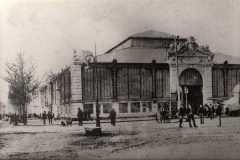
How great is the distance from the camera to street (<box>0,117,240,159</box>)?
806 cm

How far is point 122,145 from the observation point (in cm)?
856

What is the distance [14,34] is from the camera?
8.68 metres

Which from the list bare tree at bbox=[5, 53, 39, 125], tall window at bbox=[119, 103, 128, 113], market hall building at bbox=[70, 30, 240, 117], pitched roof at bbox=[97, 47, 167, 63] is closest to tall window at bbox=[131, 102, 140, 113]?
market hall building at bbox=[70, 30, 240, 117]

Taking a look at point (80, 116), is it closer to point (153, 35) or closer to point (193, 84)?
point (153, 35)

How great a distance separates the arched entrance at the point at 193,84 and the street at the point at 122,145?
468 centimetres

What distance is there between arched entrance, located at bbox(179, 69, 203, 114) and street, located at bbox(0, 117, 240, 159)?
4.68m

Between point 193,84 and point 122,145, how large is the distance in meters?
7.89

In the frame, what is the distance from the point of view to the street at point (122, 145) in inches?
317

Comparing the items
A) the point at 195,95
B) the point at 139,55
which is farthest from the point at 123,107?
the point at 195,95

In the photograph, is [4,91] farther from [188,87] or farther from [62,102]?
[188,87]

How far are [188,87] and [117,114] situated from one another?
13.5ft

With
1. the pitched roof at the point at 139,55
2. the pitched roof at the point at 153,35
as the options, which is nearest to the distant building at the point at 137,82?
the pitched roof at the point at 139,55

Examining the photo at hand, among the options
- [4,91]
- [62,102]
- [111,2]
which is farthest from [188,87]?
[4,91]

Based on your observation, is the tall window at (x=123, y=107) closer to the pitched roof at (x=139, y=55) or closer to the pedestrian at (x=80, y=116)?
the pedestrian at (x=80, y=116)
